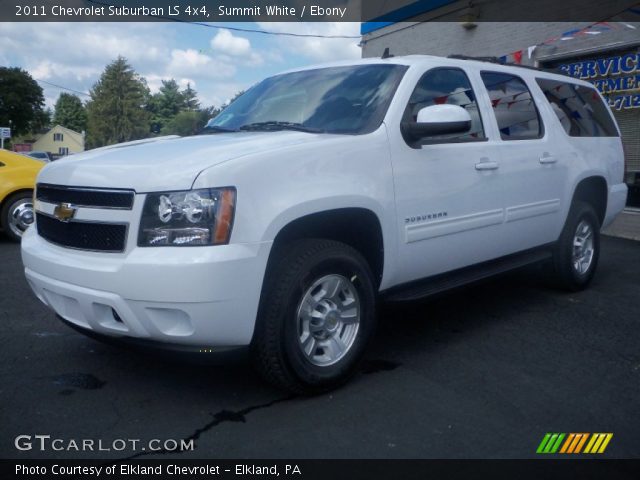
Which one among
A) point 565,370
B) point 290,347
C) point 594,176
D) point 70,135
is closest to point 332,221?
point 290,347

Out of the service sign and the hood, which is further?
the service sign

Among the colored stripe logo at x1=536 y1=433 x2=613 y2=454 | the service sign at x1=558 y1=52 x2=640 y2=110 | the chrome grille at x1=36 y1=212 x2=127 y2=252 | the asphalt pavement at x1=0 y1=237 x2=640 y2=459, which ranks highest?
the service sign at x1=558 y1=52 x2=640 y2=110

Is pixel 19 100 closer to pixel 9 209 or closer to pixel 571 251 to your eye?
pixel 9 209

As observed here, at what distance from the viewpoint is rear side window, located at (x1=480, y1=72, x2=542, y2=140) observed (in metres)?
4.66

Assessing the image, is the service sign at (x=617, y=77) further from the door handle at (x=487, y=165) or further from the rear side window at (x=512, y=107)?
the door handle at (x=487, y=165)

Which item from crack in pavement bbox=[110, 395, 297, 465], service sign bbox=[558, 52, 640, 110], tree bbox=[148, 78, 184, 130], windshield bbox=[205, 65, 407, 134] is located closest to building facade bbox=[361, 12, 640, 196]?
service sign bbox=[558, 52, 640, 110]

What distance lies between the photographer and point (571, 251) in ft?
18.0

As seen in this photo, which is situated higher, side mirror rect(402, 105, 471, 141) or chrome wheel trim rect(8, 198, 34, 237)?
side mirror rect(402, 105, 471, 141)

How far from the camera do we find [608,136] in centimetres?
604

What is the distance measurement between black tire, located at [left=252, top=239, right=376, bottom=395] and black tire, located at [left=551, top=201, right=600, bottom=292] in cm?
265

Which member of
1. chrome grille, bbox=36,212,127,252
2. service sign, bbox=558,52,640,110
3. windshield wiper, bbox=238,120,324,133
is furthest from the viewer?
service sign, bbox=558,52,640,110

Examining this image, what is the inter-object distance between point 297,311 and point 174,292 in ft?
2.26

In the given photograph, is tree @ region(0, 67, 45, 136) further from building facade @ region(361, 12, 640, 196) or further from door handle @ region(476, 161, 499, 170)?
door handle @ region(476, 161, 499, 170)
